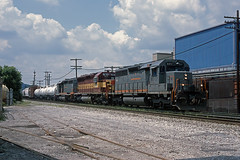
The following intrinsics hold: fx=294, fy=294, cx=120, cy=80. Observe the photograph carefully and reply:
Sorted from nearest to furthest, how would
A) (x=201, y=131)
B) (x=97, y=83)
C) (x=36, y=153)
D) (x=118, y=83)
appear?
(x=36, y=153), (x=201, y=131), (x=118, y=83), (x=97, y=83)

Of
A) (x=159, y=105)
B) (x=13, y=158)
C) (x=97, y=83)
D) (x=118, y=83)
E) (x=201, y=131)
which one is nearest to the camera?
(x=13, y=158)

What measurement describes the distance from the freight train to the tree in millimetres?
15647

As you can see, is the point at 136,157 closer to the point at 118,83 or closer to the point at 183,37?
the point at 118,83

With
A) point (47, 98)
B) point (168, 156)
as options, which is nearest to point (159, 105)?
point (168, 156)

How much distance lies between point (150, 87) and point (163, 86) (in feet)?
6.11

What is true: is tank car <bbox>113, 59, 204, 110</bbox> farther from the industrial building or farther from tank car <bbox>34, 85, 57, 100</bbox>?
tank car <bbox>34, 85, 57, 100</bbox>

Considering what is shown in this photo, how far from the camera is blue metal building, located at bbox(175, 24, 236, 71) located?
40375 mm

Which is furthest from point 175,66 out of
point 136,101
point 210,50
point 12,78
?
point 12,78

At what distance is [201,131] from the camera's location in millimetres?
11391

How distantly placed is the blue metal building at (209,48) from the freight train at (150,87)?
17631 millimetres

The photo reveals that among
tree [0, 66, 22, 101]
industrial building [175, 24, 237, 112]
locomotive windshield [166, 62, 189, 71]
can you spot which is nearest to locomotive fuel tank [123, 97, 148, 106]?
locomotive windshield [166, 62, 189, 71]

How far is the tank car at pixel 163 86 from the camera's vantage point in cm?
1886

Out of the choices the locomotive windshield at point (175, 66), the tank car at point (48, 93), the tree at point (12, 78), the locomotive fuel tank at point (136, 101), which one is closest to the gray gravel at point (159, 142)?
the locomotive windshield at point (175, 66)

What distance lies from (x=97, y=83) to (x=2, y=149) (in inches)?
966
